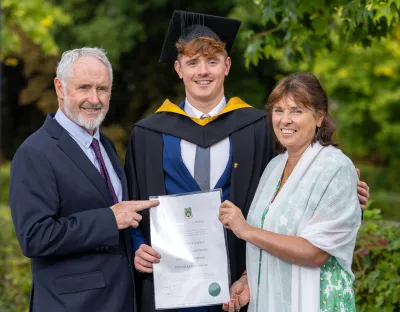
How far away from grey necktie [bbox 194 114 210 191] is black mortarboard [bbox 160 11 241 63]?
635 millimetres

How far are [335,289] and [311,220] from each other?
0.35 meters

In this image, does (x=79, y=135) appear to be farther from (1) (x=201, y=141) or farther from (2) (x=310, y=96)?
(2) (x=310, y=96)

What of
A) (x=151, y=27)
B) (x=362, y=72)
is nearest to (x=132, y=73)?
(x=151, y=27)

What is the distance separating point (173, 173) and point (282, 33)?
2102mm

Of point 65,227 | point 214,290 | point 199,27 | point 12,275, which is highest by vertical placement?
point 199,27

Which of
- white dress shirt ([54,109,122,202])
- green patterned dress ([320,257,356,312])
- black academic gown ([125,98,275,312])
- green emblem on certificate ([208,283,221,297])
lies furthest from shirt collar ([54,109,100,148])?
green patterned dress ([320,257,356,312])

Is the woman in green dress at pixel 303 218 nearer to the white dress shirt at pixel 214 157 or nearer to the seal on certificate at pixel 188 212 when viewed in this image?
the seal on certificate at pixel 188 212

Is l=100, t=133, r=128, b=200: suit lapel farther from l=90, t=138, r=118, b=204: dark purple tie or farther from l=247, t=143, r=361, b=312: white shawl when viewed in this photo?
l=247, t=143, r=361, b=312: white shawl

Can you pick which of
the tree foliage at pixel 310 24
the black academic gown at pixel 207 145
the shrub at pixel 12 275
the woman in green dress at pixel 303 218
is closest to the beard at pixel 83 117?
the black academic gown at pixel 207 145

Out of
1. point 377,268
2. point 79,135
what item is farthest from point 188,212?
point 377,268

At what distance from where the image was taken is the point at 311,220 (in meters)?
3.53

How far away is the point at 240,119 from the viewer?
14.3 feet

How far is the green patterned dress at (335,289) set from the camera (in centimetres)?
354

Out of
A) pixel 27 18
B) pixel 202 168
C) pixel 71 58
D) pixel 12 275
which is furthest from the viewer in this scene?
pixel 27 18
